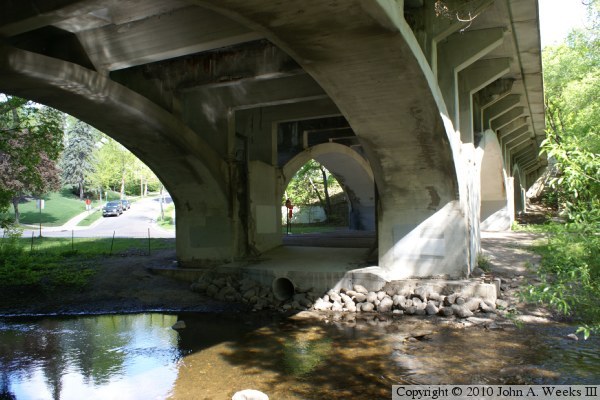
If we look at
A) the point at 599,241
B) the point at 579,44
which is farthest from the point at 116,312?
the point at 579,44

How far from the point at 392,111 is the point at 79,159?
52158 millimetres

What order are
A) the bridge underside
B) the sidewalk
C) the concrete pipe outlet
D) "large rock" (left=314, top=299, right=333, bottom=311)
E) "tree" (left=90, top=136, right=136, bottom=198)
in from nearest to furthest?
1. the bridge underside
2. "large rock" (left=314, top=299, right=333, bottom=311)
3. the concrete pipe outlet
4. the sidewalk
5. "tree" (left=90, top=136, right=136, bottom=198)

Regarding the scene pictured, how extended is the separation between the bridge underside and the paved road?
1513cm

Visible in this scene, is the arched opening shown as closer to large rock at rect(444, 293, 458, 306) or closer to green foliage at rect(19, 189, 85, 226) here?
green foliage at rect(19, 189, 85, 226)

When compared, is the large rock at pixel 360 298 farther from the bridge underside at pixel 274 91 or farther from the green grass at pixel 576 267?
the green grass at pixel 576 267

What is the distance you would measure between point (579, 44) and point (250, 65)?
24.7 metres

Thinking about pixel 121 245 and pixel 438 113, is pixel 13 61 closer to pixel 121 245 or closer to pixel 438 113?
pixel 438 113

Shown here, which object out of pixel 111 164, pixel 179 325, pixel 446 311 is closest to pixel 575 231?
pixel 446 311

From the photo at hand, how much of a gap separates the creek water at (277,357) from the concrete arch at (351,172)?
7.23 meters

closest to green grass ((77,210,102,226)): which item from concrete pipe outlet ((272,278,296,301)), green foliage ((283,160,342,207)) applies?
green foliage ((283,160,342,207))

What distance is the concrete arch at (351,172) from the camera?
16609 millimetres

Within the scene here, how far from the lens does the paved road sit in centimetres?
2825

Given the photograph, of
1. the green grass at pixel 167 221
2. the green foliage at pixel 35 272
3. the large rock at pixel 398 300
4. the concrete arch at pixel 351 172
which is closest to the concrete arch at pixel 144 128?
the green foliage at pixel 35 272

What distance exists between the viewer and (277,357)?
7188mm
